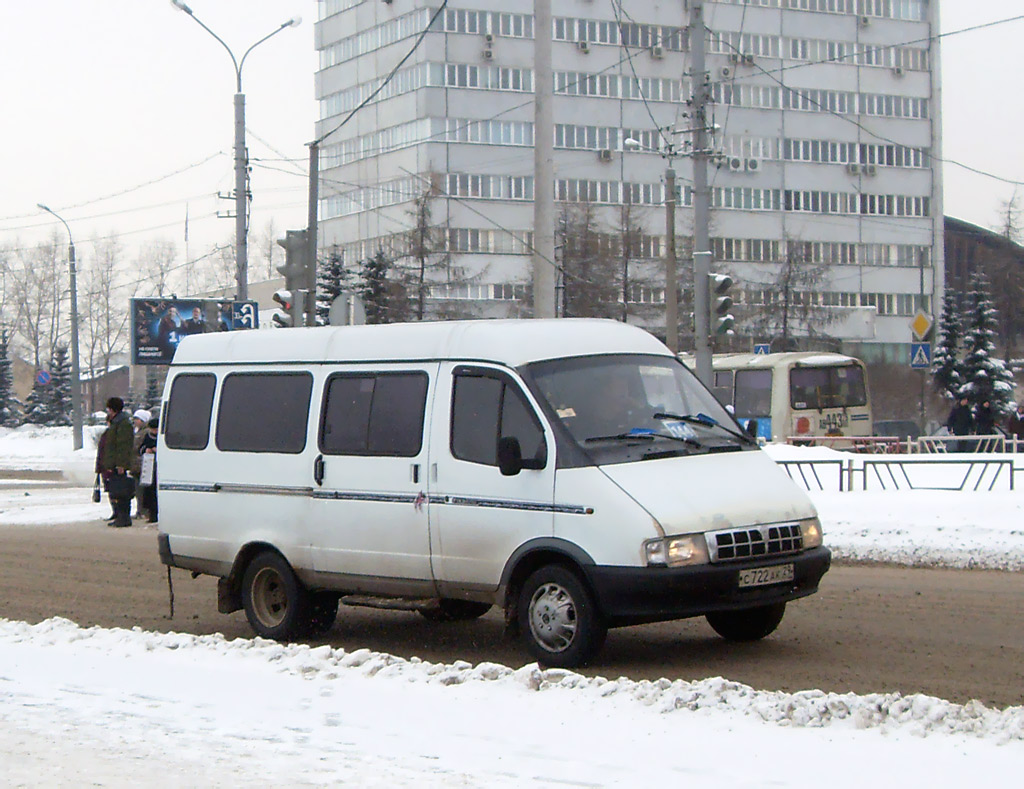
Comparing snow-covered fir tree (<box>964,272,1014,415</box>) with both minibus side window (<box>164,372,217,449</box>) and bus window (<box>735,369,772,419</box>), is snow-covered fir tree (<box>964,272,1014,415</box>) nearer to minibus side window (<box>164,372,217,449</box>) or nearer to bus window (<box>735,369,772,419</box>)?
bus window (<box>735,369,772,419</box>)

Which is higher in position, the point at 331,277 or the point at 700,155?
the point at 331,277

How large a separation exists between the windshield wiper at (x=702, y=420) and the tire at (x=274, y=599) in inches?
116

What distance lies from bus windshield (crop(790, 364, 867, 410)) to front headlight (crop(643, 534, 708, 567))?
29542mm

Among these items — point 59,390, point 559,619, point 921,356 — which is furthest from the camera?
point 59,390

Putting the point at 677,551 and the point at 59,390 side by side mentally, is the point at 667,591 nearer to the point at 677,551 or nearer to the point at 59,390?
the point at 677,551

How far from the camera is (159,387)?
7856 centimetres

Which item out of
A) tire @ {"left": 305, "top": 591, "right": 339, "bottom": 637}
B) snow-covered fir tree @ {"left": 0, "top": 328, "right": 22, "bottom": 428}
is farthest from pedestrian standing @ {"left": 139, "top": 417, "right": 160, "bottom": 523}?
snow-covered fir tree @ {"left": 0, "top": 328, "right": 22, "bottom": 428}

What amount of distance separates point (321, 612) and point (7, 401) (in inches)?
2789

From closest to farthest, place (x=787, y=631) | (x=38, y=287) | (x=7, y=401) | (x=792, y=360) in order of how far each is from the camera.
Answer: (x=787, y=631), (x=792, y=360), (x=7, y=401), (x=38, y=287)

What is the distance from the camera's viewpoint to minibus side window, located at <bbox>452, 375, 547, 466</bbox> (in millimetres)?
8977

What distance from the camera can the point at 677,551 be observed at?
8.27 meters

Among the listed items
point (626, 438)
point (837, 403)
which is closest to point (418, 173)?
point (837, 403)

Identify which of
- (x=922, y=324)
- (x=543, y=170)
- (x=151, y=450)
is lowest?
(x=151, y=450)

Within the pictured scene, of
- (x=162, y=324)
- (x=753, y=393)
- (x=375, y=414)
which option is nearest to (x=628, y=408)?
(x=375, y=414)
